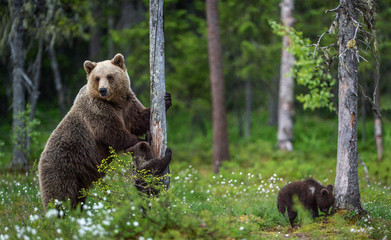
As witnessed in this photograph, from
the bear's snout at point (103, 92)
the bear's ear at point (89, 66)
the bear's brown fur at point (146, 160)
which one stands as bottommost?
the bear's brown fur at point (146, 160)

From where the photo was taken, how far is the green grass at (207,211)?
14.6ft

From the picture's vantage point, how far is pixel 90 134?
6.04m

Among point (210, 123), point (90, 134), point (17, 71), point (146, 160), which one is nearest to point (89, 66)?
point (90, 134)

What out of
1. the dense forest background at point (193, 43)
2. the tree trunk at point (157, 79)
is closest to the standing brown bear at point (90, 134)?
the tree trunk at point (157, 79)

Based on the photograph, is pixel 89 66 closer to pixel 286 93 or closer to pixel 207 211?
pixel 207 211

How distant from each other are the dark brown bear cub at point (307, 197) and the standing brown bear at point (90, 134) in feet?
9.12

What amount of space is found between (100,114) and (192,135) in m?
15.0

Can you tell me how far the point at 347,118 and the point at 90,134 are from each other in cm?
425

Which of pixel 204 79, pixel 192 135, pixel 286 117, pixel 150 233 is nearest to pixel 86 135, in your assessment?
pixel 150 233

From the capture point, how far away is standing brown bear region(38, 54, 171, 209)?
19.3ft

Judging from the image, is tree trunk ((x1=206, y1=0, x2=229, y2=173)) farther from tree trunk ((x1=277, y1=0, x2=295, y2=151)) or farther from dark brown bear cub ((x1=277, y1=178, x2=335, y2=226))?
dark brown bear cub ((x1=277, y1=178, x2=335, y2=226))

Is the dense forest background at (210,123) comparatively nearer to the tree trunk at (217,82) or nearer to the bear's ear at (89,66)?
the tree trunk at (217,82)

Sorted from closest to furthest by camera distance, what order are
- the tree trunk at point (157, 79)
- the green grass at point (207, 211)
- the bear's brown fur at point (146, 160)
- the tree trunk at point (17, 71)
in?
the green grass at point (207, 211) < the bear's brown fur at point (146, 160) < the tree trunk at point (157, 79) < the tree trunk at point (17, 71)

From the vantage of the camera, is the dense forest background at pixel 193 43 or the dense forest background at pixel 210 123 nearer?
the dense forest background at pixel 210 123
